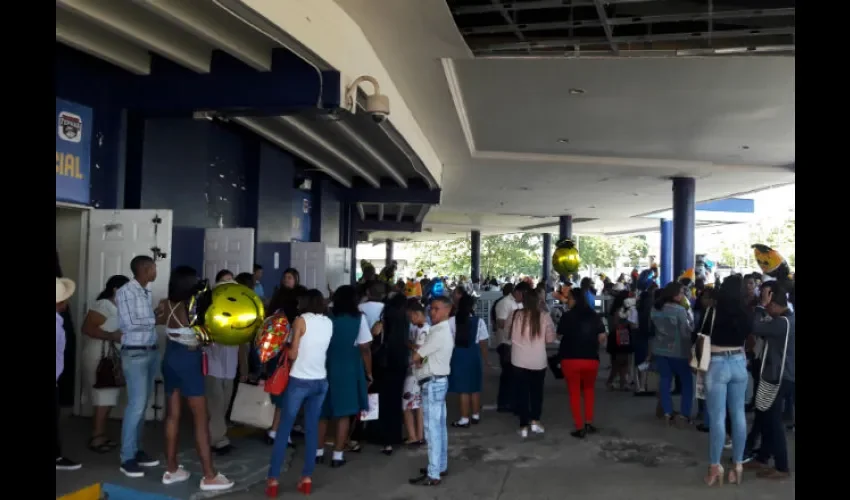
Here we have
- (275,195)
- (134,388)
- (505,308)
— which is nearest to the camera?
(134,388)

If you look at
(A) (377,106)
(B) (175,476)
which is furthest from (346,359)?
(A) (377,106)

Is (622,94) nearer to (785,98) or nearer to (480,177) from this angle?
(785,98)

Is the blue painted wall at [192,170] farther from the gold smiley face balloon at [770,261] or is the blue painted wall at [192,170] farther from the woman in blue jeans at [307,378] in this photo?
the gold smiley face balloon at [770,261]

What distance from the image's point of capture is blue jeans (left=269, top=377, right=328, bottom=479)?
5.45 meters

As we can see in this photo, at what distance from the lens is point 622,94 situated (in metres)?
9.93

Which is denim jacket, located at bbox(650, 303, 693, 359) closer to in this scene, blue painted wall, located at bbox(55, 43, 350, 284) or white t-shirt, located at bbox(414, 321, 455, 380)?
white t-shirt, located at bbox(414, 321, 455, 380)

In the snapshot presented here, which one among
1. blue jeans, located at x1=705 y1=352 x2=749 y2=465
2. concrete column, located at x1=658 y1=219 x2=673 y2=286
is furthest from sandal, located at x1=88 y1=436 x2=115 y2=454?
concrete column, located at x1=658 y1=219 x2=673 y2=286

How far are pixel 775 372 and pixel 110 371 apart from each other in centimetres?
604

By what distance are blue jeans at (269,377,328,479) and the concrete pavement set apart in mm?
291

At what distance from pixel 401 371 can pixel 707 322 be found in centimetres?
299

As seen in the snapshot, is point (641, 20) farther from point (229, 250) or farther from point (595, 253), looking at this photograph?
point (595, 253)

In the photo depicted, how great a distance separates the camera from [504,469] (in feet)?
21.4
